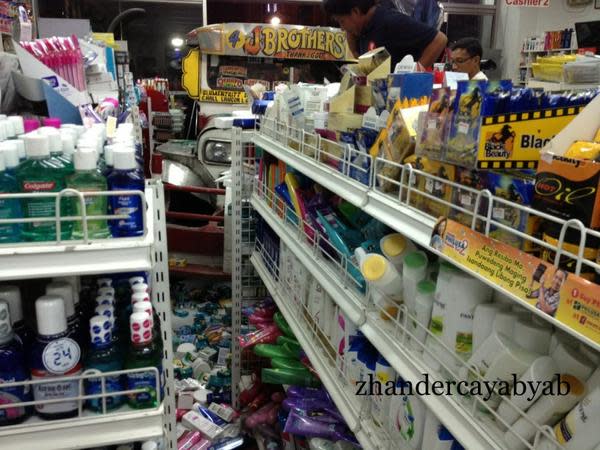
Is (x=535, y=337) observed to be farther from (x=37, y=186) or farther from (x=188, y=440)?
(x=188, y=440)

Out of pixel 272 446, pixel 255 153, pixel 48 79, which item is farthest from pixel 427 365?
pixel 255 153

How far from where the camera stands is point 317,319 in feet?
5.90

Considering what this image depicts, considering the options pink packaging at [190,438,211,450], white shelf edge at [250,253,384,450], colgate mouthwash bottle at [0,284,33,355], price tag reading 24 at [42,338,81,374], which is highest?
colgate mouthwash bottle at [0,284,33,355]

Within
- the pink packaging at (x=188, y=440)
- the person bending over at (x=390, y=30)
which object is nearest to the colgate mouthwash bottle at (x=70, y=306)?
the pink packaging at (x=188, y=440)

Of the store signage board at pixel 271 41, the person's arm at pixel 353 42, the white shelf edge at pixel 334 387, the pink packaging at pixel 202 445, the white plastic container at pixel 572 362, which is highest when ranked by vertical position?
the store signage board at pixel 271 41

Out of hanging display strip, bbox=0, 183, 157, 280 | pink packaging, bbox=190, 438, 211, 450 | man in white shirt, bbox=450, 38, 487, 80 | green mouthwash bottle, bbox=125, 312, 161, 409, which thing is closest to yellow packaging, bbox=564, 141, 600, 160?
hanging display strip, bbox=0, 183, 157, 280

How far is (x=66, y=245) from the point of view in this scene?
3.07 ft

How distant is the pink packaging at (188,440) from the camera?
223 centimetres

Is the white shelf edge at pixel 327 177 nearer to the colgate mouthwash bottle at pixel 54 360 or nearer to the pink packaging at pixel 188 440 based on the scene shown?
the colgate mouthwash bottle at pixel 54 360

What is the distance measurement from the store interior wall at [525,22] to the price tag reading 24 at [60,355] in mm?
7991

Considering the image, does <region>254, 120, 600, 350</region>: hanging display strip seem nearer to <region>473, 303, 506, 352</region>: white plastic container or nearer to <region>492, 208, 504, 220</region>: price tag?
<region>492, 208, 504, 220</region>: price tag

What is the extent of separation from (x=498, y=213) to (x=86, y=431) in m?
0.90

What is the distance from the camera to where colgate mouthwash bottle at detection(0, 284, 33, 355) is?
1033mm

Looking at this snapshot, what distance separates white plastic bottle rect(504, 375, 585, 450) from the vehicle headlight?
373cm
